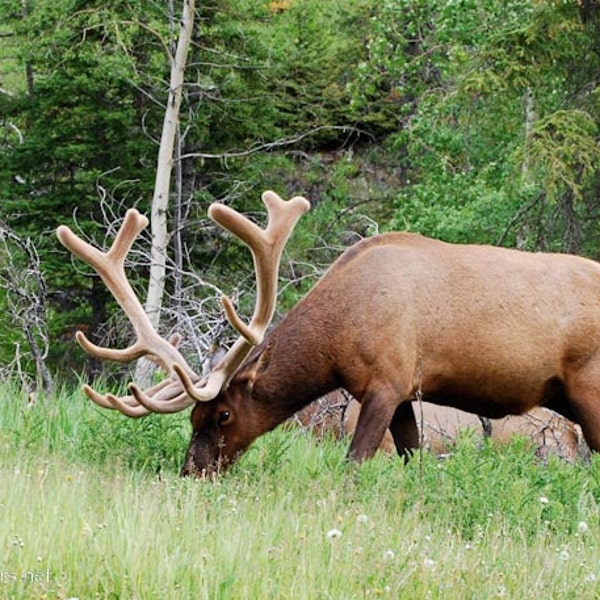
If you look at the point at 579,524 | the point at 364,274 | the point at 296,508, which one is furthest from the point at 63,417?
the point at 579,524

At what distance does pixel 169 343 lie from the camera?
7723mm

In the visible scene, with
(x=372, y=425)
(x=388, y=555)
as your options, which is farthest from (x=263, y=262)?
(x=388, y=555)

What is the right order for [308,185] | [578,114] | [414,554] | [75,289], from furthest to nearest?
1. [308,185]
2. [75,289]
3. [578,114]
4. [414,554]

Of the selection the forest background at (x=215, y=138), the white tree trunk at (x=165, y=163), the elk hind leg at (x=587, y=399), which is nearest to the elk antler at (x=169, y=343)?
the elk hind leg at (x=587, y=399)

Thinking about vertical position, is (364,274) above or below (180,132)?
above

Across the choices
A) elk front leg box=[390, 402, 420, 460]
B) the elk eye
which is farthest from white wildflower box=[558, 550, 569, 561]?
elk front leg box=[390, 402, 420, 460]

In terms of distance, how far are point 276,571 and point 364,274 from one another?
331 cm

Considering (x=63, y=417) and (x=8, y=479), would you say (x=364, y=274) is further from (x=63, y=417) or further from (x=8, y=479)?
(x=8, y=479)

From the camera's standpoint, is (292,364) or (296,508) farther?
(292,364)

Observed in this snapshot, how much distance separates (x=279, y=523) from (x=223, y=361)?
2.35 metres

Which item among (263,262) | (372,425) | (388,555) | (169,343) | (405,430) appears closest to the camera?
(388,555)

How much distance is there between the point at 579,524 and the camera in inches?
231

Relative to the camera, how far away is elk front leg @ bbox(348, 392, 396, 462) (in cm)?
750

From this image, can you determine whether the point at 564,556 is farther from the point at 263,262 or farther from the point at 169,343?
the point at 169,343
